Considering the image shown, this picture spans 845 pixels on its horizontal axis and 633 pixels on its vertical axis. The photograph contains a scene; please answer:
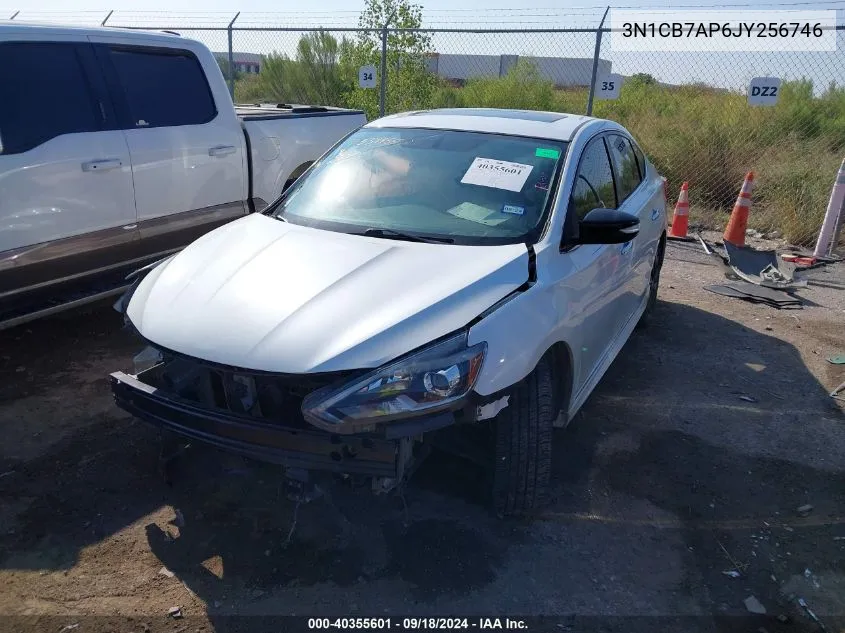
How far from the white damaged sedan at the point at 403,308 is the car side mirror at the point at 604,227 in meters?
0.01

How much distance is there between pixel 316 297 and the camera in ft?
8.95

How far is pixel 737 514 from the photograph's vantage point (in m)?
3.29

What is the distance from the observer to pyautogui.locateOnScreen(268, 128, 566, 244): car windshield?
10.9 ft

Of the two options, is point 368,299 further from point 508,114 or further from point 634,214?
point 634,214

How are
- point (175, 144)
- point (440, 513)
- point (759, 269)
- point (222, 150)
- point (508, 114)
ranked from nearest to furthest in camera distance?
point (440, 513), point (508, 114), point (175, 144), point (222, 150), point (759, 269)

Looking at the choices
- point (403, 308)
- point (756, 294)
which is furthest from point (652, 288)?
point (403, 308)

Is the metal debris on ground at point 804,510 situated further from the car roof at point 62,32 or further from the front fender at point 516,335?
the car roof at point 62,32

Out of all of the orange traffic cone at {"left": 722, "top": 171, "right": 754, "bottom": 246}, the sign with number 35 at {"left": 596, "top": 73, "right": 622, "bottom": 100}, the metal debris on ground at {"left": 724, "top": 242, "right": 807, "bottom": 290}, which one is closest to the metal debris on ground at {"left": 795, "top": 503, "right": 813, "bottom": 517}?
the metal debris on ground at {"left": 724, "top": 242, "right": 807, "bottom": 290}

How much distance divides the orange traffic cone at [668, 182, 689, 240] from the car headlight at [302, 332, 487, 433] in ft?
23.7

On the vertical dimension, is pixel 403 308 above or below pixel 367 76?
below

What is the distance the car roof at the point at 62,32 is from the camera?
4168 millimetres

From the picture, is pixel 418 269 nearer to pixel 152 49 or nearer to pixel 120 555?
pixel 120 555

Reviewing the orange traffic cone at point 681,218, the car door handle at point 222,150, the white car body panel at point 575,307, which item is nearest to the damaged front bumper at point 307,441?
the white car body panel at point 575,307

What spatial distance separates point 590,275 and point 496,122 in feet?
3.80
